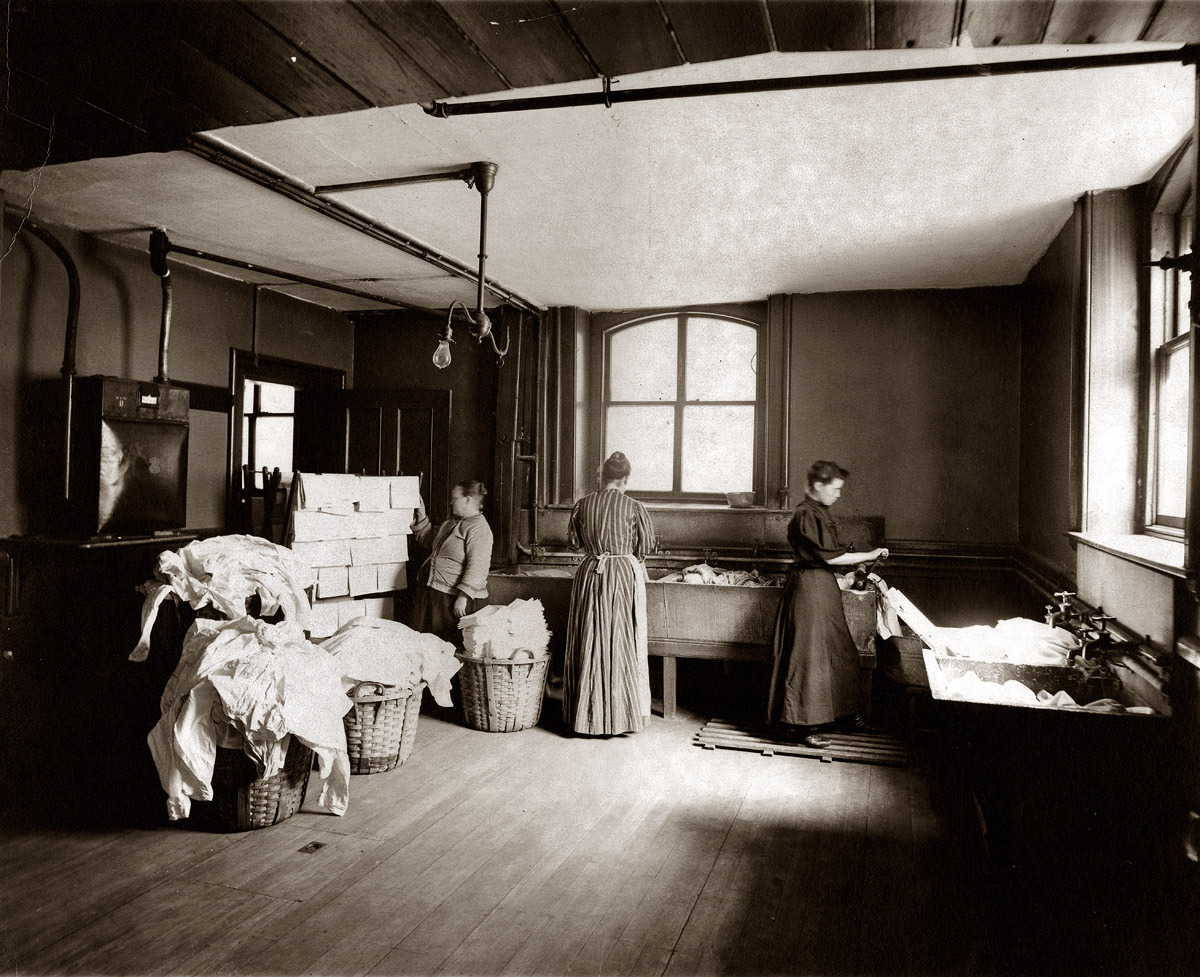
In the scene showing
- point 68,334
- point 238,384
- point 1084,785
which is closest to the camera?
point 1084,785

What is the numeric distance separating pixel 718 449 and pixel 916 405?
159 centimetres

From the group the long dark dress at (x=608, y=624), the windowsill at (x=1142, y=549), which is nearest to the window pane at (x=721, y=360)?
the long dark dress at (x=608, y=624)

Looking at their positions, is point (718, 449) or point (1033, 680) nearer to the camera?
point (1033, 680)

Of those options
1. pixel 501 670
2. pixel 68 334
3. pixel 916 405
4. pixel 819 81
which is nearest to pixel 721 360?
pixel 916 405

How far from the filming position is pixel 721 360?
6.99 m

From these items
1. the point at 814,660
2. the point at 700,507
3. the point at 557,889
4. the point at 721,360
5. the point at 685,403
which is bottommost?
the point at 557,889

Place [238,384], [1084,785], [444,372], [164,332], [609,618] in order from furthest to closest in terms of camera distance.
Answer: [444,372], [238,384], [164,332], [609,618], [1084,785]

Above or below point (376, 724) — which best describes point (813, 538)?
above

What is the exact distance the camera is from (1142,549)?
3264mm

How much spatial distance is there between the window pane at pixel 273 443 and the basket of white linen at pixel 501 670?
4659 millimetres

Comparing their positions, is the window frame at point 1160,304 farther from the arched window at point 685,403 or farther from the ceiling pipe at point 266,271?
the ceiling pipe at point 266,271

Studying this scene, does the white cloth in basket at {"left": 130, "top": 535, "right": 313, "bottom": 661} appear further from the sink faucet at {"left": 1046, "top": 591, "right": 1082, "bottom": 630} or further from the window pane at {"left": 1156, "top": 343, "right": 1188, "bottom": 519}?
the window pane at {"left": 1156, "top": 343, "right": 1188, "bottom": 519}

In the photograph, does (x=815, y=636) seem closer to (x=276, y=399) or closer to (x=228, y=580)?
(x=228, y=580)

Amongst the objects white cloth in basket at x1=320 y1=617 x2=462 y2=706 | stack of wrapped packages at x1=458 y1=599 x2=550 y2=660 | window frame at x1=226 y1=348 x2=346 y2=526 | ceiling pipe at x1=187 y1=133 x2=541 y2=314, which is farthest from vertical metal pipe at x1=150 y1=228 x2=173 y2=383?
stack of wrapped packages at x1=458 y1=599 x2=550 y2=660
